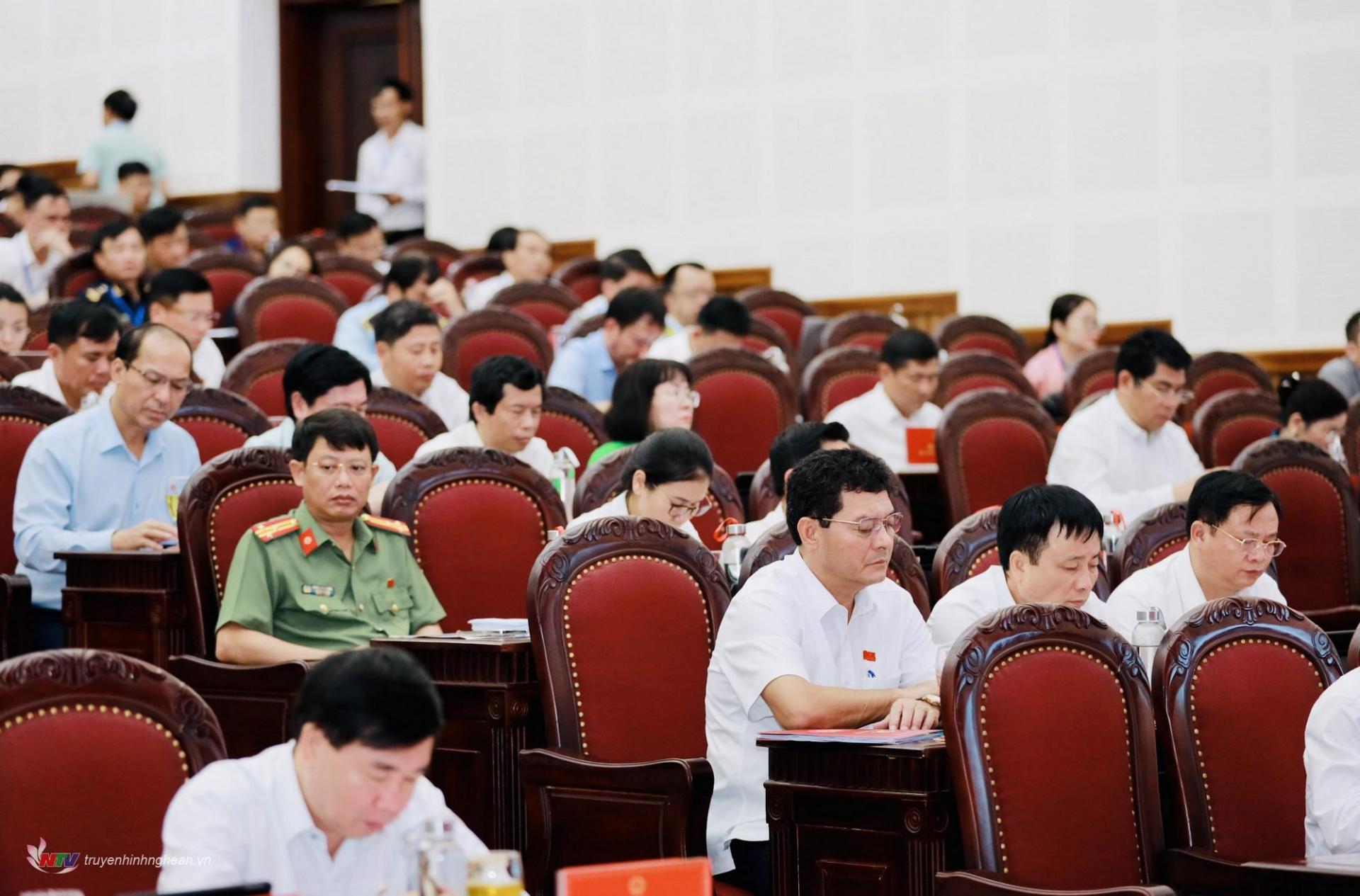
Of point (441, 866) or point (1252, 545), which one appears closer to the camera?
point (441, 866)

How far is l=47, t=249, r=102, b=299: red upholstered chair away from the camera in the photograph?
721cm

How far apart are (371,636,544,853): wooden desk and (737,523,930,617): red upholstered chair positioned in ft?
1.58

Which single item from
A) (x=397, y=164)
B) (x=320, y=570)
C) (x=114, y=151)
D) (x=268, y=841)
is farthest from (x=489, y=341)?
(x=114, y=151)

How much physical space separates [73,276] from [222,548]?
3790 mm

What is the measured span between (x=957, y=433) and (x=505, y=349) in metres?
2.21

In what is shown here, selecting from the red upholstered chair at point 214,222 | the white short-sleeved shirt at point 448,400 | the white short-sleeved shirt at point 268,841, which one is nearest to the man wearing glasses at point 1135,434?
the white short-sleeved shirt at point 448,400

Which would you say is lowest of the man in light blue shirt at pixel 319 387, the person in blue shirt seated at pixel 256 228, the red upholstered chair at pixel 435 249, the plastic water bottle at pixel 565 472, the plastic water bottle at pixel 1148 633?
the plastic water bottle at pixel 1148 633

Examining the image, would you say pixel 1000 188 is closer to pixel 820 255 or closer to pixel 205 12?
pixel 820 255

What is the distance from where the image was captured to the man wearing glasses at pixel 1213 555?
3676mm

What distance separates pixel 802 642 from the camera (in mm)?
3189

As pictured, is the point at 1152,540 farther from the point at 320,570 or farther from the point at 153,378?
the point at 153,378

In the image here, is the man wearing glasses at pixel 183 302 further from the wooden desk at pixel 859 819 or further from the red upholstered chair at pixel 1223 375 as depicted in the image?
the red upholstered chair at pixel 1223 375

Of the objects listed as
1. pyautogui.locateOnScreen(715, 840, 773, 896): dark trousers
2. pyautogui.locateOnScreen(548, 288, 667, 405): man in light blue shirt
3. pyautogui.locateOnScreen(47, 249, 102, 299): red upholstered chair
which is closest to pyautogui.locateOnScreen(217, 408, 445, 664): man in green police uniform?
pyautogui.locateOnScreen(715, 840, 773, 896): dark trousers

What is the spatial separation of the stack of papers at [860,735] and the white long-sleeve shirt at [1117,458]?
2.78 metres
